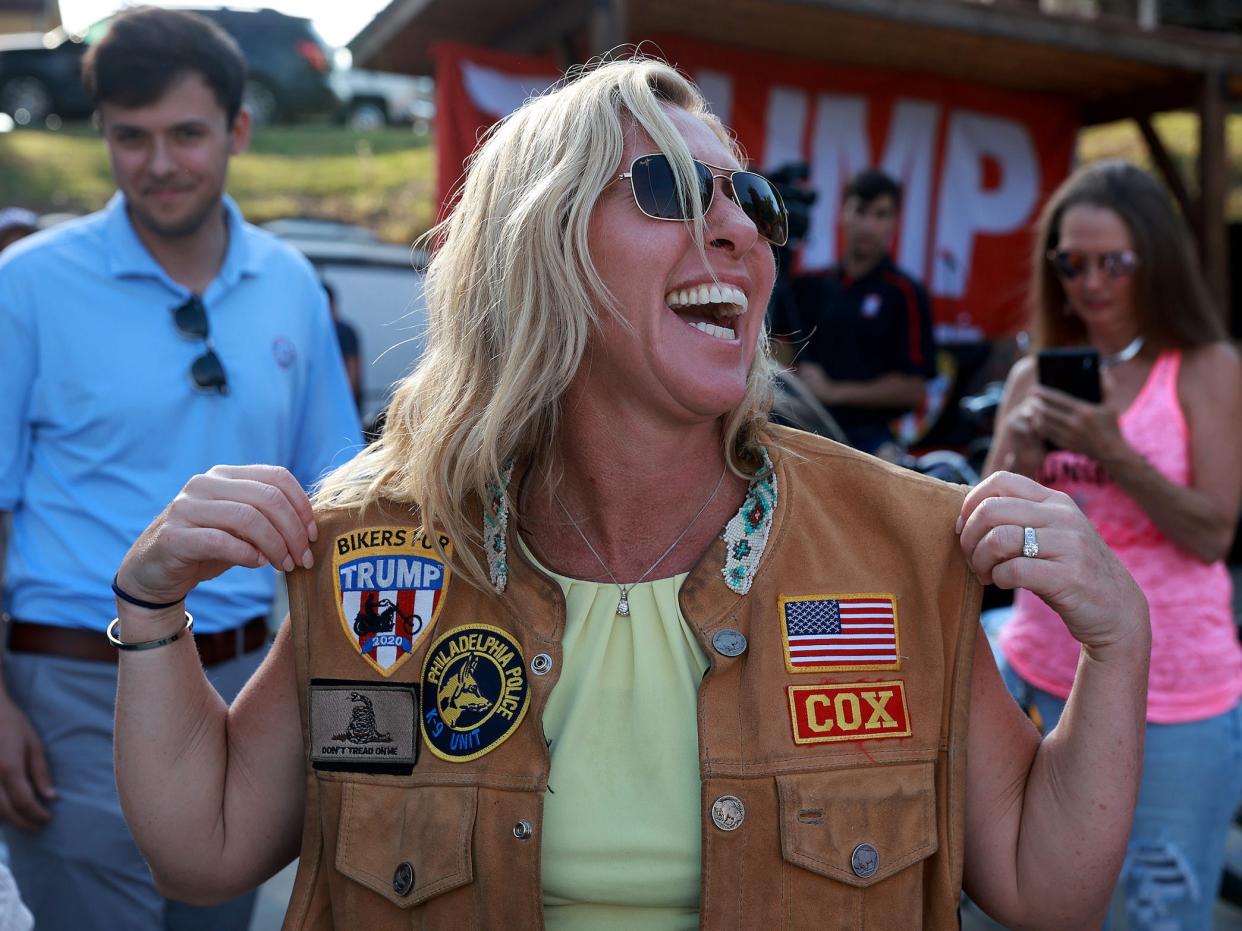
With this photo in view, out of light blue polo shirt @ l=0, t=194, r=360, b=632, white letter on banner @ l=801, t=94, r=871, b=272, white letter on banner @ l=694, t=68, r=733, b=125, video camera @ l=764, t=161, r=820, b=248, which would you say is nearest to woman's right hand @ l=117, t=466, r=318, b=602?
light blue polo shirt @ l=0, t=194, r=360, b=632

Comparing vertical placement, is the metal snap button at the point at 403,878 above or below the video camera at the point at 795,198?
below

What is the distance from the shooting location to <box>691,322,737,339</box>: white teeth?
6.50 ft

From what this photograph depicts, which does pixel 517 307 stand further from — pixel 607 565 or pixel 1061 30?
pixel 1061 30

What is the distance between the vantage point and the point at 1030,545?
5.64 feet

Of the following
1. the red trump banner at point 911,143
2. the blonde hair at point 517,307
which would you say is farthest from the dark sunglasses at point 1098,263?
the red trump banner at point 911,143

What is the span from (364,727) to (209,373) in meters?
1.30

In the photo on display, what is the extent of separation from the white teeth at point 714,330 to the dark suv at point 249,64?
1888 cm

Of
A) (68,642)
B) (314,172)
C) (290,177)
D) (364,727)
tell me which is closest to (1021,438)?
(364,727)

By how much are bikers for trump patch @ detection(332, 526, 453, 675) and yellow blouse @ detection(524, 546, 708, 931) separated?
9.7 inches

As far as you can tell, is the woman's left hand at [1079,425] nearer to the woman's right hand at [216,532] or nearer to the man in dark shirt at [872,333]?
the woman's right hand at [216,532]

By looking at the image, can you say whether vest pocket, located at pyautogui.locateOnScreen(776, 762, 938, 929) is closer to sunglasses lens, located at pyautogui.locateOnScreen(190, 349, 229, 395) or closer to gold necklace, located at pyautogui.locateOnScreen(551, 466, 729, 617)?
gold necklace, located at pyautogui.locateOnScreen(551, 466, 729, 617)

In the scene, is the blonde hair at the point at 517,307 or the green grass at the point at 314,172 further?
the green grass at the point at 314,172

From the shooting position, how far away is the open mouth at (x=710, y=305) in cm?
197

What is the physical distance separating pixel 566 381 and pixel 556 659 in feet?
1.49
